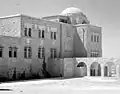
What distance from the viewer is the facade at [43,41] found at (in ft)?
118

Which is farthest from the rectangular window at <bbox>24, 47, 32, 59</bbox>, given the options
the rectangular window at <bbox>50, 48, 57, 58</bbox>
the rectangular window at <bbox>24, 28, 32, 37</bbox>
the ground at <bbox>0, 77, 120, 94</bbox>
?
the ground at <bbox>0, 77, 120, 94</bbox>

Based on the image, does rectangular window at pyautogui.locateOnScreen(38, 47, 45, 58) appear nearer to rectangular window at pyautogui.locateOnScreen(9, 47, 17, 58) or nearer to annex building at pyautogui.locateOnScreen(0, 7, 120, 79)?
annex building at pyautogui.locateOnScreen(0, 7, 120, 79)

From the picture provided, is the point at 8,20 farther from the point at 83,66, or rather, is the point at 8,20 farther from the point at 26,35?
the point at 83,66

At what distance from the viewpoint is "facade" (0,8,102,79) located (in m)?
36.0

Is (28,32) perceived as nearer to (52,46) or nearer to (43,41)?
(43,41)

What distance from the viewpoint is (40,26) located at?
40781 mm

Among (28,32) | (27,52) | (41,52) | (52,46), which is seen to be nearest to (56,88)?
(27,52)

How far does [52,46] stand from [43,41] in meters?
2.30

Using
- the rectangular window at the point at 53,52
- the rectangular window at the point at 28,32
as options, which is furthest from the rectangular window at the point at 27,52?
the rectangular window at the point at 53,52

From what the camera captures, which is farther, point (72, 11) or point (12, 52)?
point (72, 11)

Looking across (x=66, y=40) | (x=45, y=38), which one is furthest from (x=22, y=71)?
(x=66, y=40)

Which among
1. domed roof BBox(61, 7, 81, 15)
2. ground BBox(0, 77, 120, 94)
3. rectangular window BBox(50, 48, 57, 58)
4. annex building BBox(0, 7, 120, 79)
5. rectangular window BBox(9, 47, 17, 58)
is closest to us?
ground BBox(0, 77, 120, 94)

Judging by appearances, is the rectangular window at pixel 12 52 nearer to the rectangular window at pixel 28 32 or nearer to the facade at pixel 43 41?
the facade at pixel 43 41

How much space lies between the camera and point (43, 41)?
136ft
